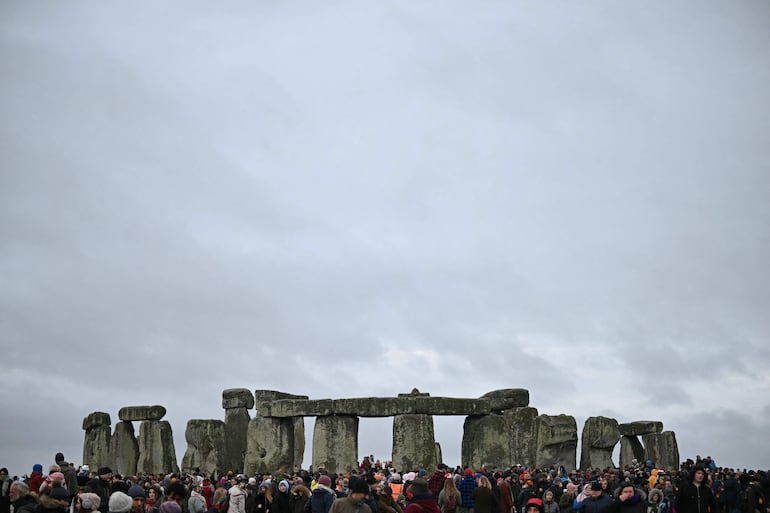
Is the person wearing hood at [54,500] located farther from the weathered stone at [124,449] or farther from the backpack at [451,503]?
the weathered stone at [124,449]

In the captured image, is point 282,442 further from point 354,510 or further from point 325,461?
point 354,510

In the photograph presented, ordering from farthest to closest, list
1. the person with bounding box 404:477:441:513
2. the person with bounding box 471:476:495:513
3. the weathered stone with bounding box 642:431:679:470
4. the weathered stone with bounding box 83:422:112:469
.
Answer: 1. the weathered stone with bounding box 83:422:112:469
2. the weathered stone with bounding box 642:431:679:470
3. the person with bounding box 471:476:495:513
4. the person with bounding box 404:477:441:513

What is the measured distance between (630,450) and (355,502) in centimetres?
→ 1988

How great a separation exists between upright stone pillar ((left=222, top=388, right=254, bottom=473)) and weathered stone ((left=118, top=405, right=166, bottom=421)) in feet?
6.23

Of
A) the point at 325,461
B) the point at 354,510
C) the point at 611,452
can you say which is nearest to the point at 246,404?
the point at 325,461

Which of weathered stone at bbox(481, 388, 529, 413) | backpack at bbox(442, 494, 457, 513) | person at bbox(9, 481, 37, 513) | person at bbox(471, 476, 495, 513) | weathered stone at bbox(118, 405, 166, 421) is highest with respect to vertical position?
weathered stone at bbox(481, 388, 529, 413)

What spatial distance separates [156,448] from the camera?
1125 inches

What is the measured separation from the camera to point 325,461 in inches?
968

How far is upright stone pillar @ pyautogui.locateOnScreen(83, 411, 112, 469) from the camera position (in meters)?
29.8

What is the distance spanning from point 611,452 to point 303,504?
15248 mm

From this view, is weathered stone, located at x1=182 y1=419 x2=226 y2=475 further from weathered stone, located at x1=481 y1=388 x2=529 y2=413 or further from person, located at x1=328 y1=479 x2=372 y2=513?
person, located at x1=328 y1=479 x2=372 y2=513

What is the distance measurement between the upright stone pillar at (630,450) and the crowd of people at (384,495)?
7.23 m

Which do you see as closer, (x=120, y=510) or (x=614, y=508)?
(x=120, y=510)

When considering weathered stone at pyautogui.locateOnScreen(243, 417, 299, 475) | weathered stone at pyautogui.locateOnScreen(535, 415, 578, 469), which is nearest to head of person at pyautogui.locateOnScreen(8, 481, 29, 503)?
weathered stone at pyautogui.locateOnScreen(243, 417, 299, 475)
